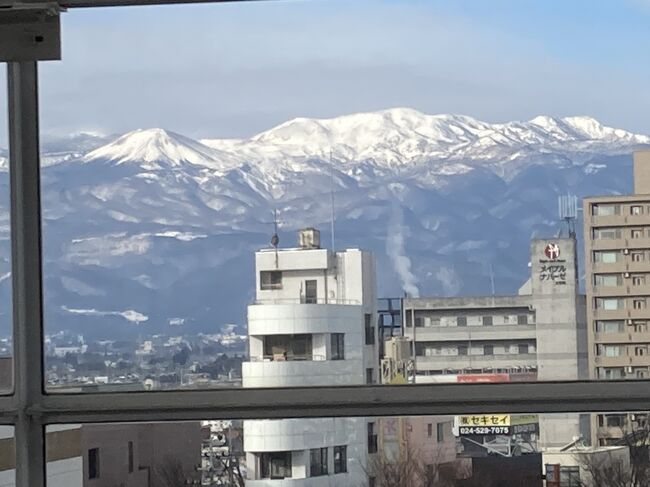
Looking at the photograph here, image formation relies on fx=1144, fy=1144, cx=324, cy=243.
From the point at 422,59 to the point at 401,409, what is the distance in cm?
83

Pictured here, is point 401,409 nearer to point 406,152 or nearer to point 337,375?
point 337,375

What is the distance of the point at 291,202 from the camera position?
9.08 feet

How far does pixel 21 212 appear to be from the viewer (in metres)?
2.55

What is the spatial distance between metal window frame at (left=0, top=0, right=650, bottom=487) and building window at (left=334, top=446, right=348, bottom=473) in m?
0.16

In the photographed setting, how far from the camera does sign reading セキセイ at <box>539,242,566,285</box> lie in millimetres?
2660

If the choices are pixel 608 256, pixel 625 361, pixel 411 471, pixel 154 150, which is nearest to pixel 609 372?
pixel 625 361

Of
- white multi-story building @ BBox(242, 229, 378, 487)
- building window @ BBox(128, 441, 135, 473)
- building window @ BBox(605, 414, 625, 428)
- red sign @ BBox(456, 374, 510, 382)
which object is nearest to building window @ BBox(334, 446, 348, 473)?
white multi-story building @ BBox(242, 229, 378, 487)

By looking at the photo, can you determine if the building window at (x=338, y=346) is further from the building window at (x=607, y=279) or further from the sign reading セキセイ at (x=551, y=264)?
the building window at (x=607, y=279)

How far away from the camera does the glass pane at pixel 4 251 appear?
2.62 meters

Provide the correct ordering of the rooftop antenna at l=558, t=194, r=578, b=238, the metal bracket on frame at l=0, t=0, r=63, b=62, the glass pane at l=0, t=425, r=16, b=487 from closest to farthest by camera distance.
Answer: the metal bracket on frame at l=0, t=0, r=63, b=62
the glass pane at l=0, t=425, r=16, b=487
the rooftop antenna at l=558, t=194, r=578, b=238

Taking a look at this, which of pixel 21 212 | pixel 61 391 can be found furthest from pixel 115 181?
pixel 61 391

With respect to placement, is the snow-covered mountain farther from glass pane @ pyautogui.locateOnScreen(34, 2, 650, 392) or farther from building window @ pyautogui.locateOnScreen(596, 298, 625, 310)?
building window @ pyautogui.locateOnScreen(596, 298, 625, 310)

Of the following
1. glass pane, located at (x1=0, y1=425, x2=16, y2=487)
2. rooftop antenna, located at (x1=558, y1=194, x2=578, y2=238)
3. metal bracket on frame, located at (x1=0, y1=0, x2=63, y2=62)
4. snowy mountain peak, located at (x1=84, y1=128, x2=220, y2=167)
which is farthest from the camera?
snowy mountain peak, located at (x1=84, y1=128, x2=220, y2=167)

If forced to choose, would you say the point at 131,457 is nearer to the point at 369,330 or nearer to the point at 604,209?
the point at 369,330
